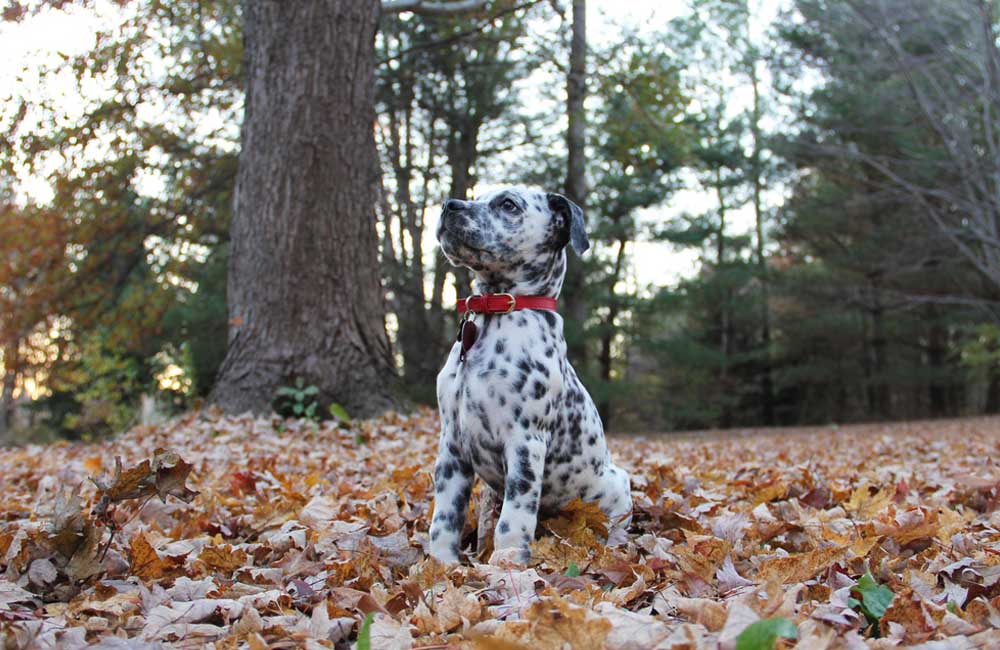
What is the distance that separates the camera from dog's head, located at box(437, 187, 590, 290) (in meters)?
3.14

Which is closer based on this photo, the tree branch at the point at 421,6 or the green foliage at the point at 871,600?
the green foliage at the point at 871,600

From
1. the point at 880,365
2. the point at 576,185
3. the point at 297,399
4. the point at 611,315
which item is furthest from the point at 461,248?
the point at 880,365

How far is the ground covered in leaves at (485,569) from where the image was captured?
1996 millimetres

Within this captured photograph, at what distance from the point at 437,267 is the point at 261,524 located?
42.3 feet

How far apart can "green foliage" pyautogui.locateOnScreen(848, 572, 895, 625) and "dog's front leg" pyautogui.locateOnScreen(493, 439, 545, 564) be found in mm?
1115

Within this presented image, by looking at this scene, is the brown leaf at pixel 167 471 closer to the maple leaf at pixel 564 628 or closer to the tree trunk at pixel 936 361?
the maple leaf at pixel 564 628

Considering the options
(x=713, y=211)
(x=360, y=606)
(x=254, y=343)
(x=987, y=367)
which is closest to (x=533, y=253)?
(x=360, y=606)

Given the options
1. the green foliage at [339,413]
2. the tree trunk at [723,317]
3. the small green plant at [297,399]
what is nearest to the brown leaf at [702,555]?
the green foliage at [339,413]

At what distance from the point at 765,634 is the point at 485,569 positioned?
3.61 feet

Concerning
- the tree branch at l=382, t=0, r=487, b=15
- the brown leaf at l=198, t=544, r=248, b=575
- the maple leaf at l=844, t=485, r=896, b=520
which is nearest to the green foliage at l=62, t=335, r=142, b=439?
the tree branch at l=382, t=0, r=487, b=15

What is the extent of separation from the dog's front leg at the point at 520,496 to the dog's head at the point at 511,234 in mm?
677

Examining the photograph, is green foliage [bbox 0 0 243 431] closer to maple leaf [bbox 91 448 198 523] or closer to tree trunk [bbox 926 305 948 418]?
maple leaf [bbox 91 448 198 523]

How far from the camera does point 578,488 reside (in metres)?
3.36

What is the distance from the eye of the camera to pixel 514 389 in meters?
3.01
